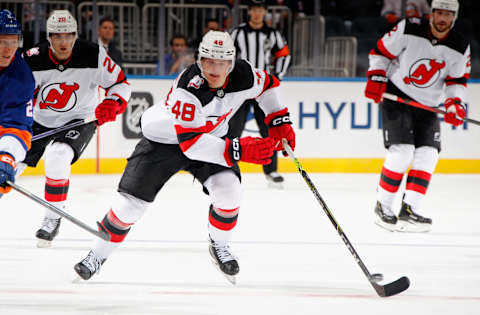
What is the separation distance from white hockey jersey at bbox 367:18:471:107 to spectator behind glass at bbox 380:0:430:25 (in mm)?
2739

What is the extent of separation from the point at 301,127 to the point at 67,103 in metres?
3.13

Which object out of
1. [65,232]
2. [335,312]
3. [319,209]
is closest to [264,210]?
[319,209]

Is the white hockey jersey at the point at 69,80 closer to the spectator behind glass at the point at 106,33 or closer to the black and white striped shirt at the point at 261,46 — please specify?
the black and white striped shirt at the point at 261,46

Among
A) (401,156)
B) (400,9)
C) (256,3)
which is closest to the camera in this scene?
(401,156)

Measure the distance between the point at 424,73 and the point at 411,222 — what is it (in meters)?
0.85

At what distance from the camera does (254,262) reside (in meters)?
3.32

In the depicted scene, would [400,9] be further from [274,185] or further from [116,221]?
[116,221]

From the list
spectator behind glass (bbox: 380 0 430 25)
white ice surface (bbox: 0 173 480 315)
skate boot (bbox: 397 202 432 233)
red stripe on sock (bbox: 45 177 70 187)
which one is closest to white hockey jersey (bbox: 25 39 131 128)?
red stripe on sock (bbox: 45 177 70 187)

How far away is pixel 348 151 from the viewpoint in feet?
21.3

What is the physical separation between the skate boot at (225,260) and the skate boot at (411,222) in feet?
4.76

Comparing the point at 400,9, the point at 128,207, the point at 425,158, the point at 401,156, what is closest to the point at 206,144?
the point at 128,207

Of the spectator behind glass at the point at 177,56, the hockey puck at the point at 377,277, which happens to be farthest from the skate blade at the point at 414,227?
the spectator behind glass at the point at 177,56

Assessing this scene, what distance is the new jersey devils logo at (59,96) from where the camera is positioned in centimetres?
357

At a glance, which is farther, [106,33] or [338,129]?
[338,129]
